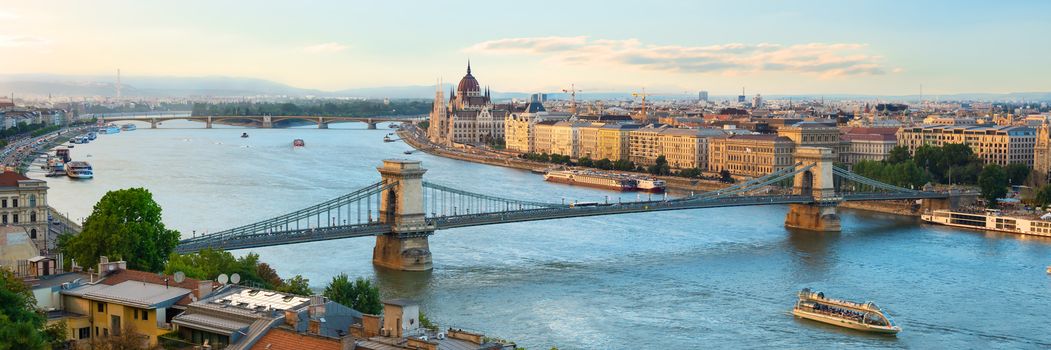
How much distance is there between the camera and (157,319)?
8719mm

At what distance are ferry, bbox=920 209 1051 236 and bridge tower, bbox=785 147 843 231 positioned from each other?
215 centimetres

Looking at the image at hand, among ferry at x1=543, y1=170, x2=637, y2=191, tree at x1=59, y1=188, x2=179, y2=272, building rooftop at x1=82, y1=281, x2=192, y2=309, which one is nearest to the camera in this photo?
building rooftop at x1=82, y1=281, x2=192, y2=309

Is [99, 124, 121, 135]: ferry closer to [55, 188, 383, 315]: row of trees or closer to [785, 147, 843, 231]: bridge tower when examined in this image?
[785, 147, 843, 231]: bridge tower

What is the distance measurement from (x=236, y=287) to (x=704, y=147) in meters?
34.2

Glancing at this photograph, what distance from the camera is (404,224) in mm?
19516

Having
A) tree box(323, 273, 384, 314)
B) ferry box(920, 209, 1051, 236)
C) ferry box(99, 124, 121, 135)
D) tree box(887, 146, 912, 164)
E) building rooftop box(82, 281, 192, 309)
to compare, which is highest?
building rooftop box(82, 281, 192, 309)

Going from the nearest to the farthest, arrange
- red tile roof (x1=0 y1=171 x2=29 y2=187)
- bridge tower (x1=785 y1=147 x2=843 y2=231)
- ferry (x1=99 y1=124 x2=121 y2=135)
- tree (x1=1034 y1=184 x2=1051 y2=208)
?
1. red tile roof (x1=0 y1=171 x2=29 y2=187)
2. bridge tower (x1=785 y1=147 x2=843 y2=231)
3. tree (x1=1034 y1=184 x2=1051 y2=208)
4. ferry (x1=99 y1=124 x2=121 y2=135)

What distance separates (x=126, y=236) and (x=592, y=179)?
1032 inches

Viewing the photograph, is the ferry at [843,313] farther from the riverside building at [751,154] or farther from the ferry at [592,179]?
the riverside building at [751,154]

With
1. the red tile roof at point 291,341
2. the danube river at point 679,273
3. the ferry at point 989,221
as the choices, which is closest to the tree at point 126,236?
the danube river at point 679,273

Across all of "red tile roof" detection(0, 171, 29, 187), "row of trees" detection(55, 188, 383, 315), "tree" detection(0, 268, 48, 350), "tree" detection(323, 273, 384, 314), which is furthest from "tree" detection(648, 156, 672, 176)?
"tree" detection(0, 268, 48, 350)

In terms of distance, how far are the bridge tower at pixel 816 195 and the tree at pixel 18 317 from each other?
19933mm

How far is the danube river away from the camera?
15.1 meters

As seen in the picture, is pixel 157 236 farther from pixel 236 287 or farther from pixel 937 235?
pixel 937 235
